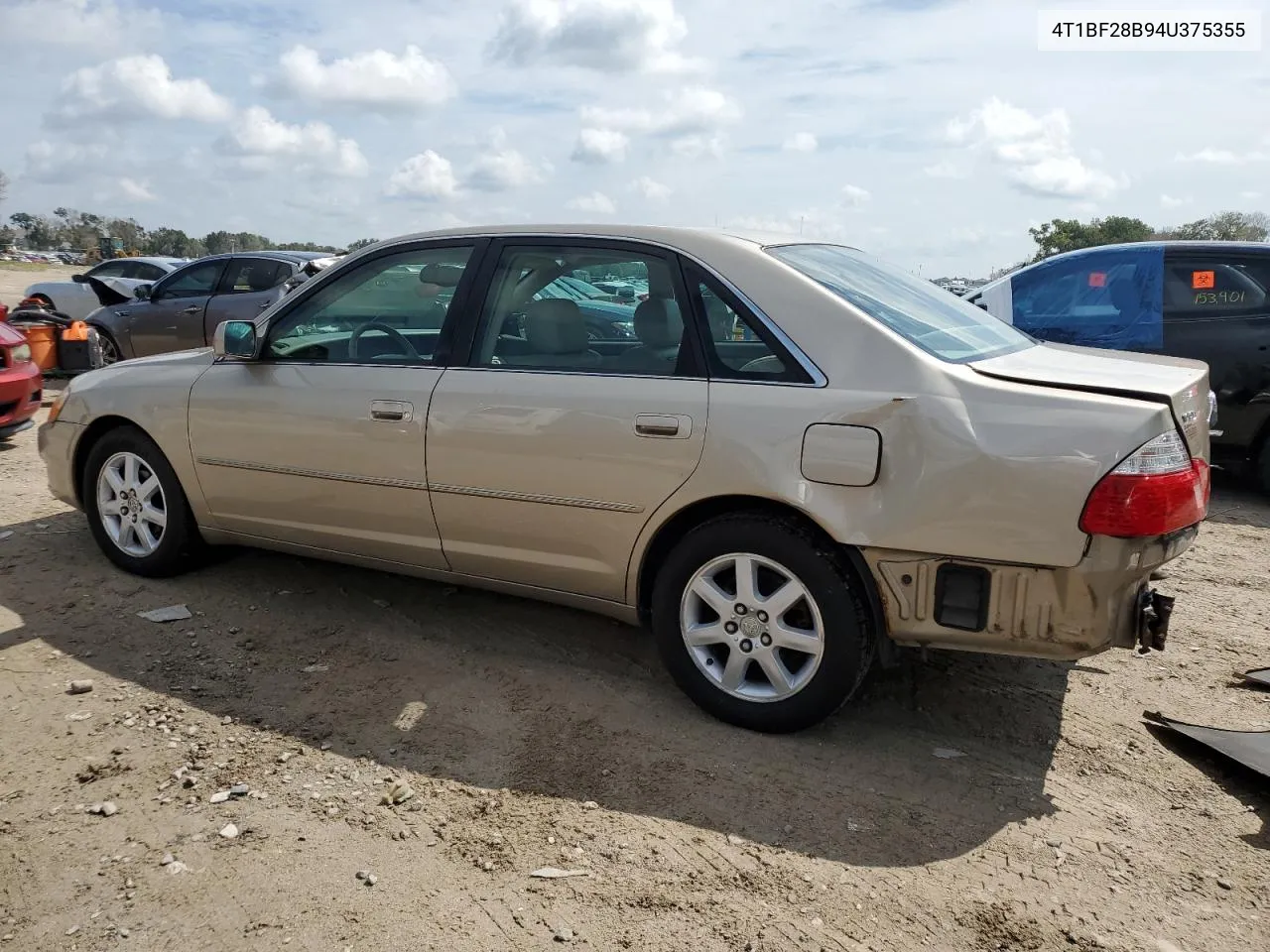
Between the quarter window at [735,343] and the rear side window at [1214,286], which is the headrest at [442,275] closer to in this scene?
the quarter window at [735,343]

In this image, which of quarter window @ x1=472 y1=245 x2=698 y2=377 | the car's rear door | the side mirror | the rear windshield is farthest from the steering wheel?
the car's rear door

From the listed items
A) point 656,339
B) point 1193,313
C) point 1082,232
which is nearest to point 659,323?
point 656,339

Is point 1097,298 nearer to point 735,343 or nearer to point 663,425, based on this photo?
point 735,343

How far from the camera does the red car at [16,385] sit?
7.50 meters

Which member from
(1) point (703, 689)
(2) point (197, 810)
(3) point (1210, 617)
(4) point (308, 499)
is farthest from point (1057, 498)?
(4) point (308, 499)

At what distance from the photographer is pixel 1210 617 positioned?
4672mm

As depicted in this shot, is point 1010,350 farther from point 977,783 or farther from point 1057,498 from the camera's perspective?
point 977,783

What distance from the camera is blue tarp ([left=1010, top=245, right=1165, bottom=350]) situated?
723 cm

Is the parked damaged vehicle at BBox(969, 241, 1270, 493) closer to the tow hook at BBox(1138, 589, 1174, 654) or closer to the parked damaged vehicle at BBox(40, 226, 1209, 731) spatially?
the parked damaged vehicle at BBox(40, 226, 1209, 731)

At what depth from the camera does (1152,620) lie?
9.96 ft

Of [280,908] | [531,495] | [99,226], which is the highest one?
[99,226]

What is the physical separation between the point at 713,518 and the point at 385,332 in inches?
67.7

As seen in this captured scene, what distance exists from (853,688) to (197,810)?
207 cm

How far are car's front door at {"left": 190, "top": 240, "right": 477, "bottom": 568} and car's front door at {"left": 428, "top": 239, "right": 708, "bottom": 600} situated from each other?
15 cm
